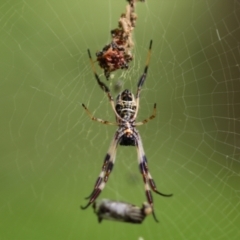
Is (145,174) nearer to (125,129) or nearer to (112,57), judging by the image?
(125,129)

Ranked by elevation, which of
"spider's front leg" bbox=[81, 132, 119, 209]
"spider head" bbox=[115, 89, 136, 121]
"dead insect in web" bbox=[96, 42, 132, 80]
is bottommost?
"spider's front leg" bbox=[81, 132, 119, 209]

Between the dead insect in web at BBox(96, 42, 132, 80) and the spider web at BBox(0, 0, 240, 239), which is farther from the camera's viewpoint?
the spider web at BBox(0, 0, 240, 239)

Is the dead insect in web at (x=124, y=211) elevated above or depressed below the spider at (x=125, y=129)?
below

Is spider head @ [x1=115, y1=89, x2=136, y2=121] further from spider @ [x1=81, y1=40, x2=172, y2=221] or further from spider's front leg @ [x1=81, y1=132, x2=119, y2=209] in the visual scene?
spider's front leg @ [x1=81, y1=132, x2=119, y2=209]

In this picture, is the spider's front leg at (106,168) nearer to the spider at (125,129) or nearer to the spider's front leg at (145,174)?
the spider at (125,129)

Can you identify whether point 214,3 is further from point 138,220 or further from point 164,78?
point 138,220

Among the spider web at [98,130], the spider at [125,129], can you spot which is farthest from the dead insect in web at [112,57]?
the spider web at [98,130]

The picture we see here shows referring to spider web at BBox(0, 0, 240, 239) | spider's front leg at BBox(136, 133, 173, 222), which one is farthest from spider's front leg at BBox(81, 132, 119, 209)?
spider web at BBox(0, 0, 240, 239)
